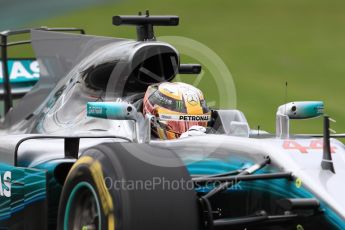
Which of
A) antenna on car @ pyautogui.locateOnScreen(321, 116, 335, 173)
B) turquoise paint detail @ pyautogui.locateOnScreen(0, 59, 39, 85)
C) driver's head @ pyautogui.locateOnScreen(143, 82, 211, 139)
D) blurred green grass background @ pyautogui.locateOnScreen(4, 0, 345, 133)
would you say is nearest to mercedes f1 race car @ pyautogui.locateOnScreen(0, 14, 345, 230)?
antenna on car @ pyautogui.locateOnScreen(321, 116, 335, 173)

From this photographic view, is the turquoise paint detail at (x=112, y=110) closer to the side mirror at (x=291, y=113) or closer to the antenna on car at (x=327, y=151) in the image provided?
the side mirror at (x=291, y=113)

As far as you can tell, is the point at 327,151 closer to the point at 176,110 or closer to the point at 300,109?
the point at 300,109

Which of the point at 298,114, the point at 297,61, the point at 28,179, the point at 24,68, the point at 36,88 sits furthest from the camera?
the point at 297,61

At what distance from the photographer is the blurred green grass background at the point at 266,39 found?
15.1m

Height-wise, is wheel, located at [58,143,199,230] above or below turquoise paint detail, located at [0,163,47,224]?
above

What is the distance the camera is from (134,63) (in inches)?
284

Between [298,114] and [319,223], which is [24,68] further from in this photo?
[319,223]

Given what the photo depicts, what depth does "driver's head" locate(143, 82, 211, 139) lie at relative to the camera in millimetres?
6379

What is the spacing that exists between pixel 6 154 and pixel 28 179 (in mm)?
671

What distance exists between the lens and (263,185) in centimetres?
500

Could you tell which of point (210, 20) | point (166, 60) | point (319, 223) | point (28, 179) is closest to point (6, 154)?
point (28, 179)

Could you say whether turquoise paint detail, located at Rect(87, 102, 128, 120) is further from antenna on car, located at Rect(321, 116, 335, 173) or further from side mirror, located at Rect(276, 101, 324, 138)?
antenna on car, located at Rect(321, 116, 335, 173)

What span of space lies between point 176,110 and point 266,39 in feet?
42.0

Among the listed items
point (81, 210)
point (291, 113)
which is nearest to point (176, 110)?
point (291, 113)
